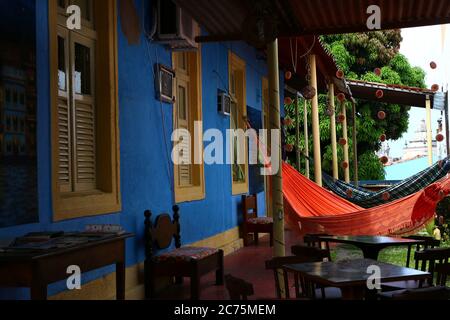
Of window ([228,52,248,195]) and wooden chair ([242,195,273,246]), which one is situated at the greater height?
window ([228,52,248,195])

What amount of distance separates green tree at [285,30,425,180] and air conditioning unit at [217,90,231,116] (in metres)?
8.82

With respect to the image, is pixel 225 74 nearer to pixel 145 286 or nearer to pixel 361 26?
pixel 361 26

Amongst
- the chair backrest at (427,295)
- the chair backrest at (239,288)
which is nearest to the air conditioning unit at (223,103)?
the chair backrest at (239,288)

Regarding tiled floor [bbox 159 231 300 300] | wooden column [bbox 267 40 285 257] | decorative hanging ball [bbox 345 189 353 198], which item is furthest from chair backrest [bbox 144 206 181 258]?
decorative hanging ball [bbox 345 189 353 198]

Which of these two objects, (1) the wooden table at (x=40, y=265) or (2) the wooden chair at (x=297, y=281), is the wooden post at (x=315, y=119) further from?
(1) the wooden table at (x=40, y=265)

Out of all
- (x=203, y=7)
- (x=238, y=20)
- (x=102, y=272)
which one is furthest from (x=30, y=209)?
(x=238, y=20)

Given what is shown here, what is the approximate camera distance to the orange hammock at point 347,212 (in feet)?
21.6

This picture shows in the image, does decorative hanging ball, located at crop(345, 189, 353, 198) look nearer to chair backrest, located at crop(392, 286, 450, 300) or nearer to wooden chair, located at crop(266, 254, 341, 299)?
wooden chair, located at crop(266, 254, 341, 299)

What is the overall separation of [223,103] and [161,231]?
2685 millimetres

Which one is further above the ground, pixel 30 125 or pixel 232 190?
pixel 30 125

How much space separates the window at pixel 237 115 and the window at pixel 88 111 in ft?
11.8

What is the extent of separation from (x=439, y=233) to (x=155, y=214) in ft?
12.4

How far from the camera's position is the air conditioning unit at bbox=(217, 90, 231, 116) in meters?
7.36
